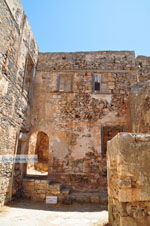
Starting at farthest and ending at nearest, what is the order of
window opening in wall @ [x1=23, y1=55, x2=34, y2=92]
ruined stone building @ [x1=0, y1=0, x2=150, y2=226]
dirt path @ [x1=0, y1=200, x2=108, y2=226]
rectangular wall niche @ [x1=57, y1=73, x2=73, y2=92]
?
rectangular wall niche @ [x1=57, y1=73, x2=73, y2=92]
window opening in wall @ [x1=23, y1=55, x2=34, y2=92]
ruined stone building @ [x1=0, y1=0, x2=150, y2=226]
dirt path @ [x1=0, y1=200, x2=108, y2=226]

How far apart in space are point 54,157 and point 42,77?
153 inches

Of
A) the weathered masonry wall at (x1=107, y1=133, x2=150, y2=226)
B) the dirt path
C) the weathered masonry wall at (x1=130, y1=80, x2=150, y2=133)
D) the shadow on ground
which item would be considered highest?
the weathered masonry wall at (x1=130, y1=80, x2=150, y2=133)

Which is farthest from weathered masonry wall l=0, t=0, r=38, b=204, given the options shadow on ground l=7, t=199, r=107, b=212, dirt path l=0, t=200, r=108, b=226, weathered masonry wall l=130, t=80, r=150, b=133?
weathered masonry wall l=130, t=80, r=150, b=133

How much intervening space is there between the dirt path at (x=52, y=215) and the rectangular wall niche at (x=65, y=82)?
4.96 m

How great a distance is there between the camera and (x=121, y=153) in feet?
9.66

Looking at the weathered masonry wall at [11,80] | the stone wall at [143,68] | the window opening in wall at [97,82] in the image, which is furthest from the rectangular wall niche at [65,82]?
the stone wall at [143,68]

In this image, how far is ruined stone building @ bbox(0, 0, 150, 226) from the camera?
6243 millimetres

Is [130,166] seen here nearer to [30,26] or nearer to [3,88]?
[3,88]

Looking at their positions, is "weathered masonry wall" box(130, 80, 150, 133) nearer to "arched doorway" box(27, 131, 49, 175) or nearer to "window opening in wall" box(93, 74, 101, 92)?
"window opening in wall" box(93, 74, 101, 92)

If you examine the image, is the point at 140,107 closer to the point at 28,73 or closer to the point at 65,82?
the point at 65,82

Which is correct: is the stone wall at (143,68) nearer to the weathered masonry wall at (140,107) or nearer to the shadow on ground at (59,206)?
the weathered masonry wall at (140,107)

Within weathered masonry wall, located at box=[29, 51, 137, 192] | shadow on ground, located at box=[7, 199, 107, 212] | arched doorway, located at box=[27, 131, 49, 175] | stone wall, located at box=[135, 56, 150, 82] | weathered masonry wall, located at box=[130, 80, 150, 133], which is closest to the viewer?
shadow on ground, located at box=[7, 199, 107, 212]

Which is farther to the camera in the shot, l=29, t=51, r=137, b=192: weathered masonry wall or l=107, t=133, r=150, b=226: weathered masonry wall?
l=29, t=51, r=137, b=192: weathered masonry wall

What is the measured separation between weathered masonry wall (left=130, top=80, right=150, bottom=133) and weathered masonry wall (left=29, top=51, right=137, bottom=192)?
60 centimetres
